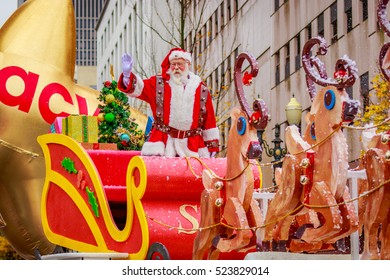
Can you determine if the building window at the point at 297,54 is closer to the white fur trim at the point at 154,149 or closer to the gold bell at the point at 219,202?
the white fur trim at the point at 154,149

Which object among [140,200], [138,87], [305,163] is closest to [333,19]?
[138,87]

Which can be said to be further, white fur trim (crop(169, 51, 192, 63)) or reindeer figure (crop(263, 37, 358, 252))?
white fur trim (crop(169, 51, 192, 63))

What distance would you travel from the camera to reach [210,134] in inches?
232

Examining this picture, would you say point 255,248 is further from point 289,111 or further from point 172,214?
point 289,111

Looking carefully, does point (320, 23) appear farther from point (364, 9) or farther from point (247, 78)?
point (247, 78)

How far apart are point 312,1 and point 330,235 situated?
14.5ft

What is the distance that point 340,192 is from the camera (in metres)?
4.30

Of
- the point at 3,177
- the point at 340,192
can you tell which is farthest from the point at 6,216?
the point at 340,192

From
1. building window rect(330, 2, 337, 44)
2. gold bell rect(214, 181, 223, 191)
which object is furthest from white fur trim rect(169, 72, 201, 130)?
building window rect(330, 2, 337, 44)

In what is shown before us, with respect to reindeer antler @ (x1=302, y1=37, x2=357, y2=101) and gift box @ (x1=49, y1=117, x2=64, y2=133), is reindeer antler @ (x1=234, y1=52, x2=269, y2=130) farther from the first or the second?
gift box @ (x1=49, y1=117, x2=64, y2=133)

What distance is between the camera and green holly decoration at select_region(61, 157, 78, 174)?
19.3ft

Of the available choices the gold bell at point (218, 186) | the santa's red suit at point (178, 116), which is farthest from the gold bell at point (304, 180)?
the santa's red suit at point (178, 116)

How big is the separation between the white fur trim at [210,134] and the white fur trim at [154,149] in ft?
0.86

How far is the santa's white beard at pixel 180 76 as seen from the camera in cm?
584
